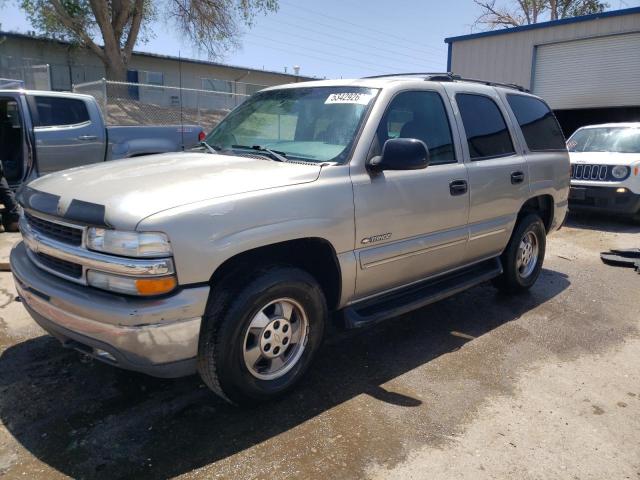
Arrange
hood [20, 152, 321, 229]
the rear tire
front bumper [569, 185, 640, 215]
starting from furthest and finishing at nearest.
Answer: front bumper [569, 185, 640, 215], the rear tire, hood [20, 152, 321, 229]

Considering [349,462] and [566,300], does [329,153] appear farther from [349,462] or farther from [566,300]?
[566,300]

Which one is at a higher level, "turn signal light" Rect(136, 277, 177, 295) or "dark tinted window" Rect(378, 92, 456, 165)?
"dark tinted window" Rect(378, 92, 456, 165)

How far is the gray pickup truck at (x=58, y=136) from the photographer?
7.09 m

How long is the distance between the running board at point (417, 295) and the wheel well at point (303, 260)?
0.67 feet

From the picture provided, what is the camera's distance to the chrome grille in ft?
29.9

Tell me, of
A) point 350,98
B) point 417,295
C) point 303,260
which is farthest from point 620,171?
point 303,260

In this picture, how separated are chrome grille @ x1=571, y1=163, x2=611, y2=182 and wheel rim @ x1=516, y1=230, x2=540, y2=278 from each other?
471 centimetres

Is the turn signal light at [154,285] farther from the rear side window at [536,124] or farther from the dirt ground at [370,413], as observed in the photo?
the rear side window at [536,124]

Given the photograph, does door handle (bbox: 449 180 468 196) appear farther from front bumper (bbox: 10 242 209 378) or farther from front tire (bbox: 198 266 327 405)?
front bumper (bbox: 10 242 209 378)

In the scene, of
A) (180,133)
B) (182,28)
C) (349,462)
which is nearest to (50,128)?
(180,133)

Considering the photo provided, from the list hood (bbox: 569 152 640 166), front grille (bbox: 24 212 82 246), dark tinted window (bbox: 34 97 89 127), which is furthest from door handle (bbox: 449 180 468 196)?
dark tinted window (bbox: 34 97 89 127)

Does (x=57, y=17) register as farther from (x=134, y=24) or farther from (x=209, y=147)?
(x=209, y=147)

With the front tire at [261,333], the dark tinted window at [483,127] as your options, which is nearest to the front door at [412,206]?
the dark tinted window at [483,127]

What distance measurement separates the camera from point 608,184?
9.03 m
